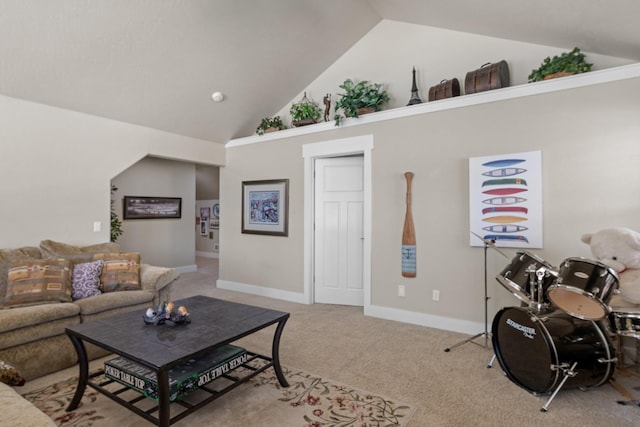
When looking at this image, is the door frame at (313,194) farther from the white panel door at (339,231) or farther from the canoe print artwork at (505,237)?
the canoe print artwork at (505,237)

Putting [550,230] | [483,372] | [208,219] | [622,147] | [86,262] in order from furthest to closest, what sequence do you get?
[208,219] < [86,262] < [550,230] < [622,147] < [483,372]

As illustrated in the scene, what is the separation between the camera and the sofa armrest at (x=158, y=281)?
3379mm

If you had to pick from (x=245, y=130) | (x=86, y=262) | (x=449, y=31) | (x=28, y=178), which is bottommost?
(x=86, y=262)

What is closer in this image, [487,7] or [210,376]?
[210,376]

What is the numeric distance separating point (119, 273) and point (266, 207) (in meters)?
2.26

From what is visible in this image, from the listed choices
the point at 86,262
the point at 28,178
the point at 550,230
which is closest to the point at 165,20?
the point at 28,178

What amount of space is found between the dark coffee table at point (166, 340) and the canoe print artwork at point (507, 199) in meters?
2.28

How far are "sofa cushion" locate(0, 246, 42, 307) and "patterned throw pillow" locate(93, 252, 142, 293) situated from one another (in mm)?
532

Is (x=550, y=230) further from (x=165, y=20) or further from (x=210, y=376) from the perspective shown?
(x=165, y=20)

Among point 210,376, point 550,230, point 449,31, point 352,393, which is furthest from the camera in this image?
point 449,31

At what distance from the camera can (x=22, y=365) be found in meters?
2.38

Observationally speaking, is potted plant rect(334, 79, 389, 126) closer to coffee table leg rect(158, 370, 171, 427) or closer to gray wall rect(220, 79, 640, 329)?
gray wall rect(220, 79, 640, 329)

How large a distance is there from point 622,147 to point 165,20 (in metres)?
4.24

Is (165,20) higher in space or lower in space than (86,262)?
higher
